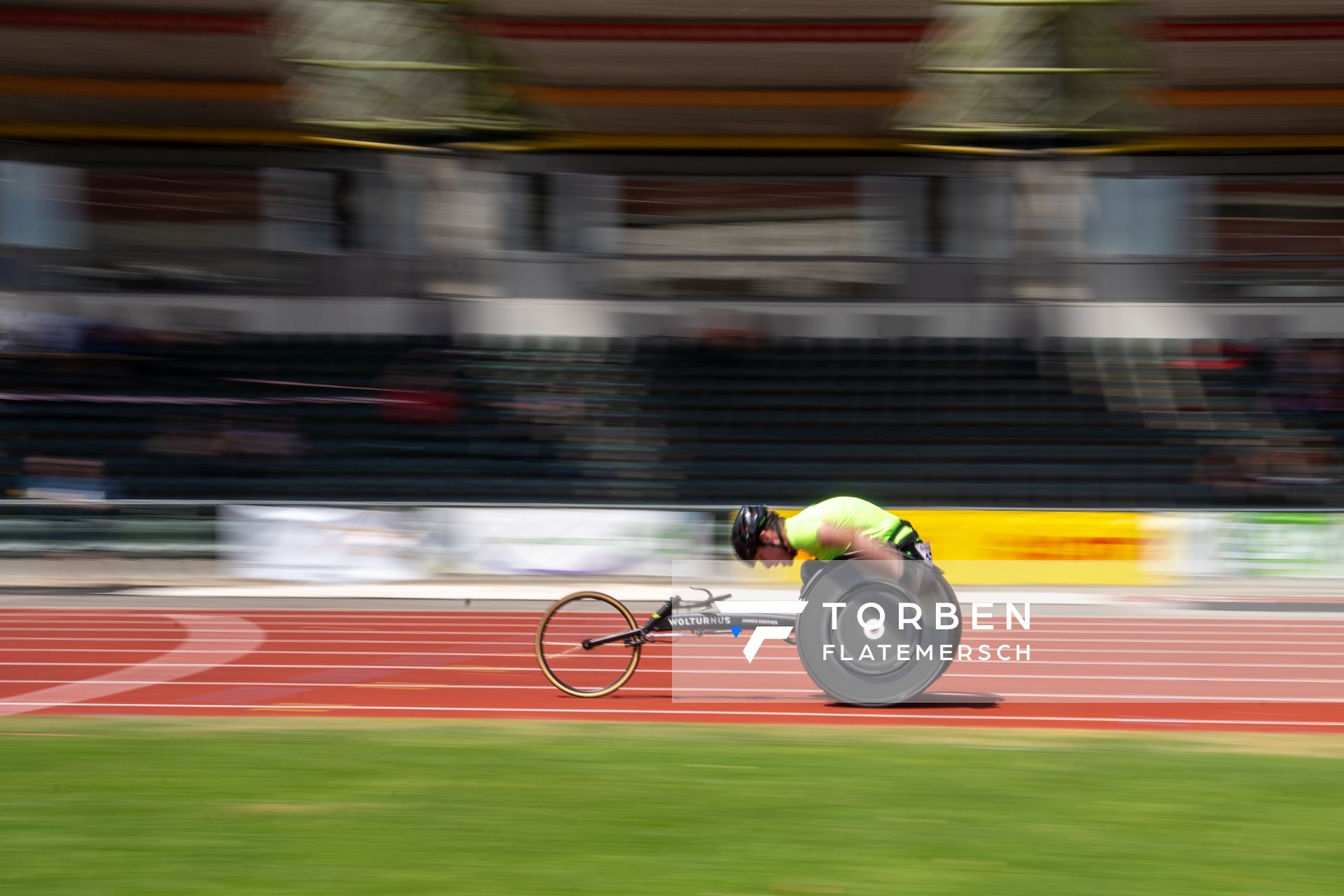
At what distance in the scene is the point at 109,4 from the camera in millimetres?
20078

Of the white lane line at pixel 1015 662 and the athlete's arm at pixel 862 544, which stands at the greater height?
the athlete's arm at pixel 862 544

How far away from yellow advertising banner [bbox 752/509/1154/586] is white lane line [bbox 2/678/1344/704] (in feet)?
18.4

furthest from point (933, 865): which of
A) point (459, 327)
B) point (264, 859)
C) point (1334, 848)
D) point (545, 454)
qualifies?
point (459, 327)

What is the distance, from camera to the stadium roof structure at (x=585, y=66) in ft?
63.5

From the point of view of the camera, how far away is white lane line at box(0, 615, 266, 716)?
380 inches

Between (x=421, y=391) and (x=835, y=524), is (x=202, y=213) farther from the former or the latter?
(x=835, y=524)

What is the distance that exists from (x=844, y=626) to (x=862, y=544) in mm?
584

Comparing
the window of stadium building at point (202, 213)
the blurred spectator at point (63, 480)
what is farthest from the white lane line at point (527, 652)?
the window of stadium building at point (202, 213)

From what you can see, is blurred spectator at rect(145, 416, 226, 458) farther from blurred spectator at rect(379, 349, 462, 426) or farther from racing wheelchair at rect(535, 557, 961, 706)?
racing wheelchair at rect(535, 557, 961, 706)

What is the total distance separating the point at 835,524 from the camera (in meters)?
8.29

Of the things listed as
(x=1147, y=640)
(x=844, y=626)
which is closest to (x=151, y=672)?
(x=844, y=626)

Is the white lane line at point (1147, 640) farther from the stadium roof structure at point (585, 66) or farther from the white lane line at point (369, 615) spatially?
the stadium roof structure at point (585, 66)

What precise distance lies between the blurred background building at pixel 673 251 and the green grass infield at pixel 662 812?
10809 millimetres

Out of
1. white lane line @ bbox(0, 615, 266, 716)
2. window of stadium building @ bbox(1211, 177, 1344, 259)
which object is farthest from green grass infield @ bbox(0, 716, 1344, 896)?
window of stadium building @ bbox(1211, 177, 1344, 259)
